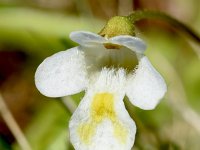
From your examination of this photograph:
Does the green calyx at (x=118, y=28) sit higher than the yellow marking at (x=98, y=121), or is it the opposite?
the green calyx at (x=118, y=28)

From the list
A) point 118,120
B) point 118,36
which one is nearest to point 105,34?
point 118,36

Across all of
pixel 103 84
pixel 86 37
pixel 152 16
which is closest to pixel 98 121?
pixel 103 84

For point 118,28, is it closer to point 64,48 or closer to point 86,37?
point 86,37

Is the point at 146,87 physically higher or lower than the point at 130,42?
lower

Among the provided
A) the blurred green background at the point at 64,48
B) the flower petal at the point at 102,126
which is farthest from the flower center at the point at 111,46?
the blurred green background at the point at 64,48

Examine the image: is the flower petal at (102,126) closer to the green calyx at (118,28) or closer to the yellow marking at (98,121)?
the yellow marking at (98,121)
